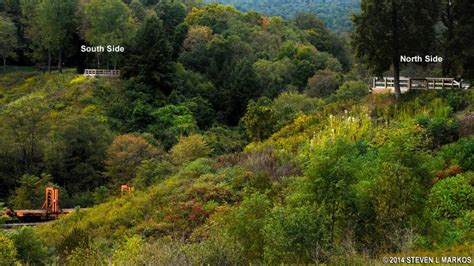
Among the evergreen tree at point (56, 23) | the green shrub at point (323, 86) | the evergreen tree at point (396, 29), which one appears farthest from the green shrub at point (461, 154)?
the evergreen tree at point (56, 23)

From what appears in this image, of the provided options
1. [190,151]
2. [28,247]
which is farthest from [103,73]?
[28,247]

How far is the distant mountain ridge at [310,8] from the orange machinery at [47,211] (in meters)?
109

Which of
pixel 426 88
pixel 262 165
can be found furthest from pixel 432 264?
pixel 426 88

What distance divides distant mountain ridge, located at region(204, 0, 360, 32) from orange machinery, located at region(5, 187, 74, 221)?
109 meters

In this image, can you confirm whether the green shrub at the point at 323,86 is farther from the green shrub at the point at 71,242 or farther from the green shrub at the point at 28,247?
the green shrub at the point at 28,247

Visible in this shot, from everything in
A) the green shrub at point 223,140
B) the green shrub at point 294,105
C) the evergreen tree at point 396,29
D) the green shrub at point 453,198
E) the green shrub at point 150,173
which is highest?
the evergreen tree at point 396,29

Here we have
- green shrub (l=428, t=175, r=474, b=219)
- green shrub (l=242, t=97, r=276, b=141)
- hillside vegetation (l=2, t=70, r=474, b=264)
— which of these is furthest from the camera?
green shrub (l=242, t=97, r=276, b=141)

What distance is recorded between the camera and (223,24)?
199 feet

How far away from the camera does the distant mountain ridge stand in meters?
138

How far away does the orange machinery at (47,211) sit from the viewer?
2625 cm

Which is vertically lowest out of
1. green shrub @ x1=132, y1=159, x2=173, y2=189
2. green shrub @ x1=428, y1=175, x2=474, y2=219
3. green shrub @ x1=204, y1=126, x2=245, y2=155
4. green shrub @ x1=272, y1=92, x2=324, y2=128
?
green shrub @ x1=132, y1=159, x2=173, y2=189

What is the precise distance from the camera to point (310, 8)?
16112 cm

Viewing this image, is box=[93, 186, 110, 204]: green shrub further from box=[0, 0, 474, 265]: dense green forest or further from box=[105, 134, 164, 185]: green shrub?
box=[105, 134, 164, 185]: green shrub

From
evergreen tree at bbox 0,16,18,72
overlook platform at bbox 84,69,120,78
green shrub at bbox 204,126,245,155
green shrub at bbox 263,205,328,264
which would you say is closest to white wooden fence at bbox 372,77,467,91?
green shrub at bbox 204,126,245,155
